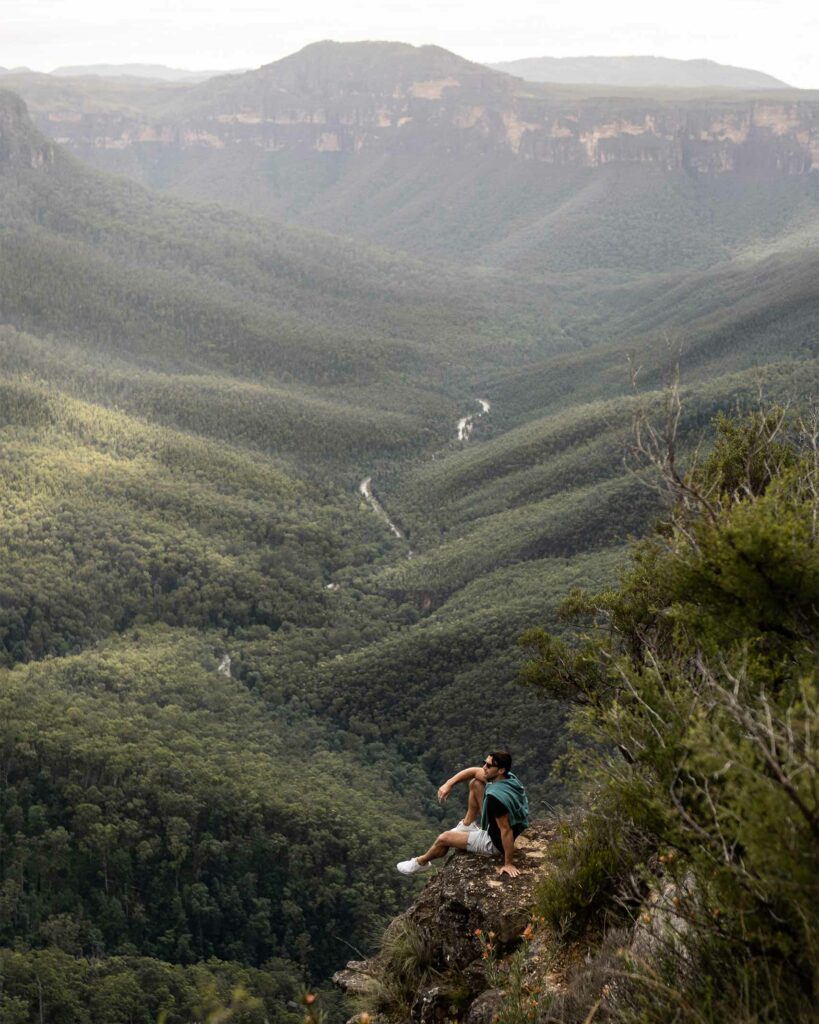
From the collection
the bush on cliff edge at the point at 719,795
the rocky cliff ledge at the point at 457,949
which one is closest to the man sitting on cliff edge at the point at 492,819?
the rocky cliff ledge at the point at 457,949

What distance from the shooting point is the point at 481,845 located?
634 inches

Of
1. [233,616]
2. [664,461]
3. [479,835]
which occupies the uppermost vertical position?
[664,461]

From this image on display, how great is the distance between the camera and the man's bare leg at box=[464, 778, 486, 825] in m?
17.2

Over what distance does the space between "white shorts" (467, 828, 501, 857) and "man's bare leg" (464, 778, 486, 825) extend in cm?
82

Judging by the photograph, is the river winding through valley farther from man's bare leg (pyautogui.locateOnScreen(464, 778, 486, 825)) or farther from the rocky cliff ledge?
the rocky cliff ledge

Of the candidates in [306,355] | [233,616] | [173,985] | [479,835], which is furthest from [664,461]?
[306,355]

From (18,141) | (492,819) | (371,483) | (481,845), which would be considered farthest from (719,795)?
(18,141)

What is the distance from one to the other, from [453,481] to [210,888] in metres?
61.4

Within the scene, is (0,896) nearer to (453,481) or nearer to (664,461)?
(664,461)

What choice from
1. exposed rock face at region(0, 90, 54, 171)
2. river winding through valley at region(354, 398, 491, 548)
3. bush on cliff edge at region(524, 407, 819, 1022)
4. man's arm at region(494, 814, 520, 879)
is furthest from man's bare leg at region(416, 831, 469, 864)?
exposed rock face at region(0, 90, 54, 171)

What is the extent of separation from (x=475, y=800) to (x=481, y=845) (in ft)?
3.84

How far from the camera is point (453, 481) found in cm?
9881

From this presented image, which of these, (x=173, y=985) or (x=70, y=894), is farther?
(x=70, y=894)

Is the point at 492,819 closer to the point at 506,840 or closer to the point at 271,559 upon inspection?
the point at 506,840
